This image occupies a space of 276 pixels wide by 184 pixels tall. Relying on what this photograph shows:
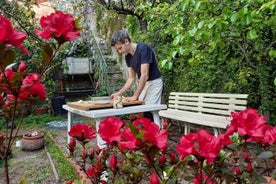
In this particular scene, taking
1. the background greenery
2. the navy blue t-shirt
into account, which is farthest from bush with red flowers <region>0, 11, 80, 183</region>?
the navy blue t-shirt

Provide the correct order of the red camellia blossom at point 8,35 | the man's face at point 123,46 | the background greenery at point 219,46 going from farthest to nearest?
the man's face at point 123,46
the background greenery at point 219,46
the red camellia blossom at point 8,35

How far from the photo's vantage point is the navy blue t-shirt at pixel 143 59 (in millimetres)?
3045

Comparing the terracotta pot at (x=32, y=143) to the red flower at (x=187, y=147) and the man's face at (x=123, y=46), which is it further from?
the red flower at (x=187, y=147)

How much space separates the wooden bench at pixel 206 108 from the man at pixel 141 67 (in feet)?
1.49

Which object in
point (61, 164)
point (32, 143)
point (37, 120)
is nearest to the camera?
point (61, 164)

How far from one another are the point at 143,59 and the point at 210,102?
1151 mm

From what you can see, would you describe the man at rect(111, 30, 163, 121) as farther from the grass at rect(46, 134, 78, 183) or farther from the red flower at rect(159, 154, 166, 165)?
the red flower at rect(159, 154, 166, 165)

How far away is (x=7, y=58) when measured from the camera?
0.65 m

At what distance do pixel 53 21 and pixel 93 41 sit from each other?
269 inches

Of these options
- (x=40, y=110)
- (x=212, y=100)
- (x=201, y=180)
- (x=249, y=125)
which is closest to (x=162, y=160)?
(x=201, y=180)

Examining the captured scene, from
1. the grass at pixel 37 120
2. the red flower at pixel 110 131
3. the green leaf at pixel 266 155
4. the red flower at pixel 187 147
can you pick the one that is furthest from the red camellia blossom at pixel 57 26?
the grass at pixel 37 120

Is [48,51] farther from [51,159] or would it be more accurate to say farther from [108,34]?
[108,34]

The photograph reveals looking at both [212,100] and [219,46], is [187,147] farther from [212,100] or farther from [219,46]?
[219,46]

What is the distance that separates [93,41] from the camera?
730cm
